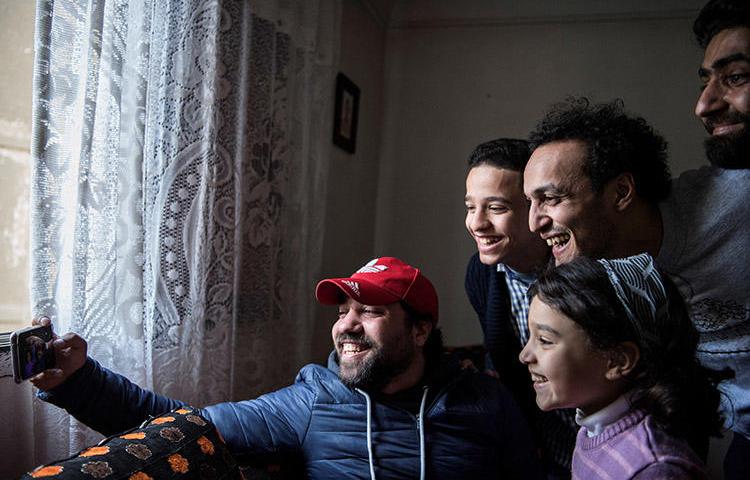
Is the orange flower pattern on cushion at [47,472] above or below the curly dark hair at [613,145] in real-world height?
below

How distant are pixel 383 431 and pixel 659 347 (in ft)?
2.35

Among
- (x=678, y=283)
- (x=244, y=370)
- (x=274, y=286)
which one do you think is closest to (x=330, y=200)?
(x=274, y=286)

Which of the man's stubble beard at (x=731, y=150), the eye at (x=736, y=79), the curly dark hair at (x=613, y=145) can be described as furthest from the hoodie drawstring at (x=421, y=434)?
the eye at (x=736, y=79)

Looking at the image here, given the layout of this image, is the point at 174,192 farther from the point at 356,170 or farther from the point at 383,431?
the point at 356,170

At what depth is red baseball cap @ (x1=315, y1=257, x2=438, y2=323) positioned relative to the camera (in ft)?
4.89

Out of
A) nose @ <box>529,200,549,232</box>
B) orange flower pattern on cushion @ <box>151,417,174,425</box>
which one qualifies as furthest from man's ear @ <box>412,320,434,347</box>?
orange flower pattern on cushion @ <box>151,417,174,425</box>

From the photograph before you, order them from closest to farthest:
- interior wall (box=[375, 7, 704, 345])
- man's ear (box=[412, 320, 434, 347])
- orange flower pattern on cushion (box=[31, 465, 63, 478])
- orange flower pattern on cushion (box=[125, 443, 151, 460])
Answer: orange flower pattern on cushion (box=[31, 465, 63, 478])
orange flower pattern on cushion (box=[125, 443, 151, 460])
man's ear (box=[412, 320, 434, 347])
interior wall (box=[375, 7, 704, 345])

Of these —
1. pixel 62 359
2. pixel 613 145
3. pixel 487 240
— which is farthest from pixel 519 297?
pixel 62 359

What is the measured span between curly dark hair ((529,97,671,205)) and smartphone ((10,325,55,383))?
4.04 feet

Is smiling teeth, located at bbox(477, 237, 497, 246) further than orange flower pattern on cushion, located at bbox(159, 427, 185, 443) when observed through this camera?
Yes

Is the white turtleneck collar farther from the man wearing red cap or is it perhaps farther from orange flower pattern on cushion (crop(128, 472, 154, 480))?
orange flower pattern on cushion (crop(128, 472, 154, 480))

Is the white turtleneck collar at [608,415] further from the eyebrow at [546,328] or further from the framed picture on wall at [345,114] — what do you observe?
the framed picture on wall at [345,114]

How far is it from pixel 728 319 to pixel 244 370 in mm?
1387

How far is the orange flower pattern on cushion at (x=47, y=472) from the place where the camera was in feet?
2.84
